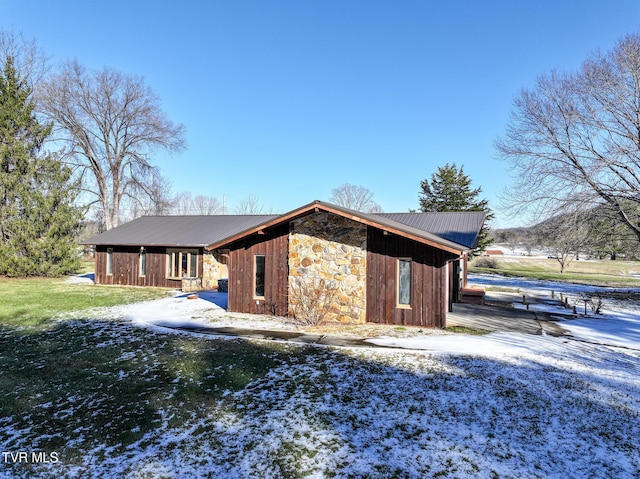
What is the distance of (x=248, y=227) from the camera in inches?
750

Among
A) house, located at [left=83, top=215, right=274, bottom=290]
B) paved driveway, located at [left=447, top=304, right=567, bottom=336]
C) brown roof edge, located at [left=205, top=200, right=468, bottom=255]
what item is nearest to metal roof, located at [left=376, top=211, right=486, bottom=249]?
brown roof edge, located at [left=205, top=200, right=468, bottom=255]

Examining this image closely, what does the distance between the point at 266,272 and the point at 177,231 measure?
40.7 ft

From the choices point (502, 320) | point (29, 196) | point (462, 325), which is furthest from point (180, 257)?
point (502, 320)

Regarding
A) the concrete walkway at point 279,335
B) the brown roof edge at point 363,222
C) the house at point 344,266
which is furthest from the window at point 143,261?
the concrete walkway at point 279,335

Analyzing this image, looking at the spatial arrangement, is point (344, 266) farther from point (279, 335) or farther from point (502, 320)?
point (502, 320)

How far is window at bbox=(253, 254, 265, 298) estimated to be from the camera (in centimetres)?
1296

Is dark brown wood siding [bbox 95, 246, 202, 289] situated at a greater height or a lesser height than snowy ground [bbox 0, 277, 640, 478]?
greater

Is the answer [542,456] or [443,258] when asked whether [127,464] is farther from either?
[443,258]

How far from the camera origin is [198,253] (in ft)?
67.5

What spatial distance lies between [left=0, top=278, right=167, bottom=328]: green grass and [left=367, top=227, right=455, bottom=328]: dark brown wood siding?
10.3 metres

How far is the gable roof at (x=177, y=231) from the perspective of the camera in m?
20.9

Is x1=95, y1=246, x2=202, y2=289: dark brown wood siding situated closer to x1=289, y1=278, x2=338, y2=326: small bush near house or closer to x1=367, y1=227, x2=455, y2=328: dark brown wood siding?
x1=289, y1=278, x2=338, y2=326: small bush near house

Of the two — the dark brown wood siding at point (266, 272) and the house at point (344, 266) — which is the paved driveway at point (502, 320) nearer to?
the house at point (344, 266)

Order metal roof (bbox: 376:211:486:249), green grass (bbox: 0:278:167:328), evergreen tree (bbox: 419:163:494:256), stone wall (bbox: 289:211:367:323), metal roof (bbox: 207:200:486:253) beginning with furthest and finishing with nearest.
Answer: evergreen tree (bbox: 419:163:494:256), metal roof (bbox: 376:211:486:249), green grass (bbox: 0:278:167:328), stone wall (bbox: 289:211:367:323), metal roof (bbox: 207:200:486:253)
